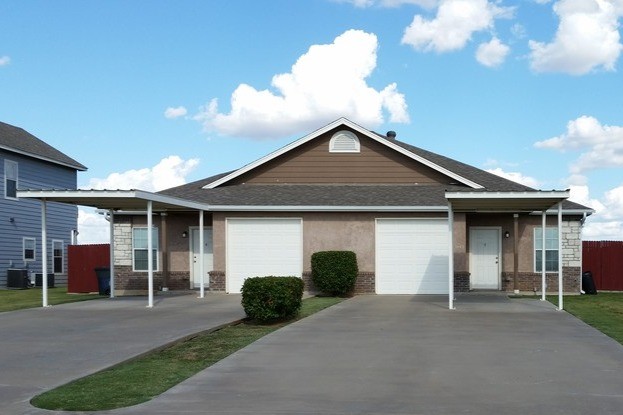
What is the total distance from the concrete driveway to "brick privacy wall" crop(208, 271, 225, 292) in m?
9.36

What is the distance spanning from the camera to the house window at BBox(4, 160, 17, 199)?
33.5 m

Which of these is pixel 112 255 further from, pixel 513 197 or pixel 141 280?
pixel 513 197

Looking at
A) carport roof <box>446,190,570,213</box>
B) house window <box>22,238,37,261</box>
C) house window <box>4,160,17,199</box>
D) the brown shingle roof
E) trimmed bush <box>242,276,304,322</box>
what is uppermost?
the brown shingle roof

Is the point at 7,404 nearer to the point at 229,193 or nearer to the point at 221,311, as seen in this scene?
the point at 221,311

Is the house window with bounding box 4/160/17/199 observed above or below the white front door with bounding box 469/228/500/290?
above

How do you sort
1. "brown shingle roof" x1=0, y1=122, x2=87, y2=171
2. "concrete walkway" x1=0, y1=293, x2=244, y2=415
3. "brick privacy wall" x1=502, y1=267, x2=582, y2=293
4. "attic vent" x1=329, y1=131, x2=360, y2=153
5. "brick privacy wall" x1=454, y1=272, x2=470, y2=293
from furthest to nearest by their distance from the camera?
"brown shingle roof" x1=0, y1=122, x2=87, y2=171 → "attic vent" x1=329, y1=131, x2=360, y2=153 → "brick privacy wall" x1=502, y1=267, x2=582, y2=293 → "brick privacy wall" x1=454, y1=272, x2=470, y2=293 → "concrete walkway" x1=0, y1=293, x2=244, y2=415

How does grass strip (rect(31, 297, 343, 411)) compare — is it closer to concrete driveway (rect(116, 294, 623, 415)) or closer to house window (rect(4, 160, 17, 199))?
concrete driveway (rect(116, 294, 623, 415))

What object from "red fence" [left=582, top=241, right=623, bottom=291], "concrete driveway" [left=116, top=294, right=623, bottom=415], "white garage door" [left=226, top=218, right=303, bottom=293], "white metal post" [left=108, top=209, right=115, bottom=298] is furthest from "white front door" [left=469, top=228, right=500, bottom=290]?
"white metal post" [left=108, top=209, right=115, bottom=298]

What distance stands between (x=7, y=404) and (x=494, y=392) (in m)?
5.42

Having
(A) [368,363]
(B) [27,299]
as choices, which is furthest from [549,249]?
(B) [27,299]

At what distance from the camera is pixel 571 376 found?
32.0 feet

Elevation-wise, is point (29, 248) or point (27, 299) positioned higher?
point (29, 248)

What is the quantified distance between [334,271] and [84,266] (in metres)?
11.0

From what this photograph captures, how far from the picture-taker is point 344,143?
1051 inches
